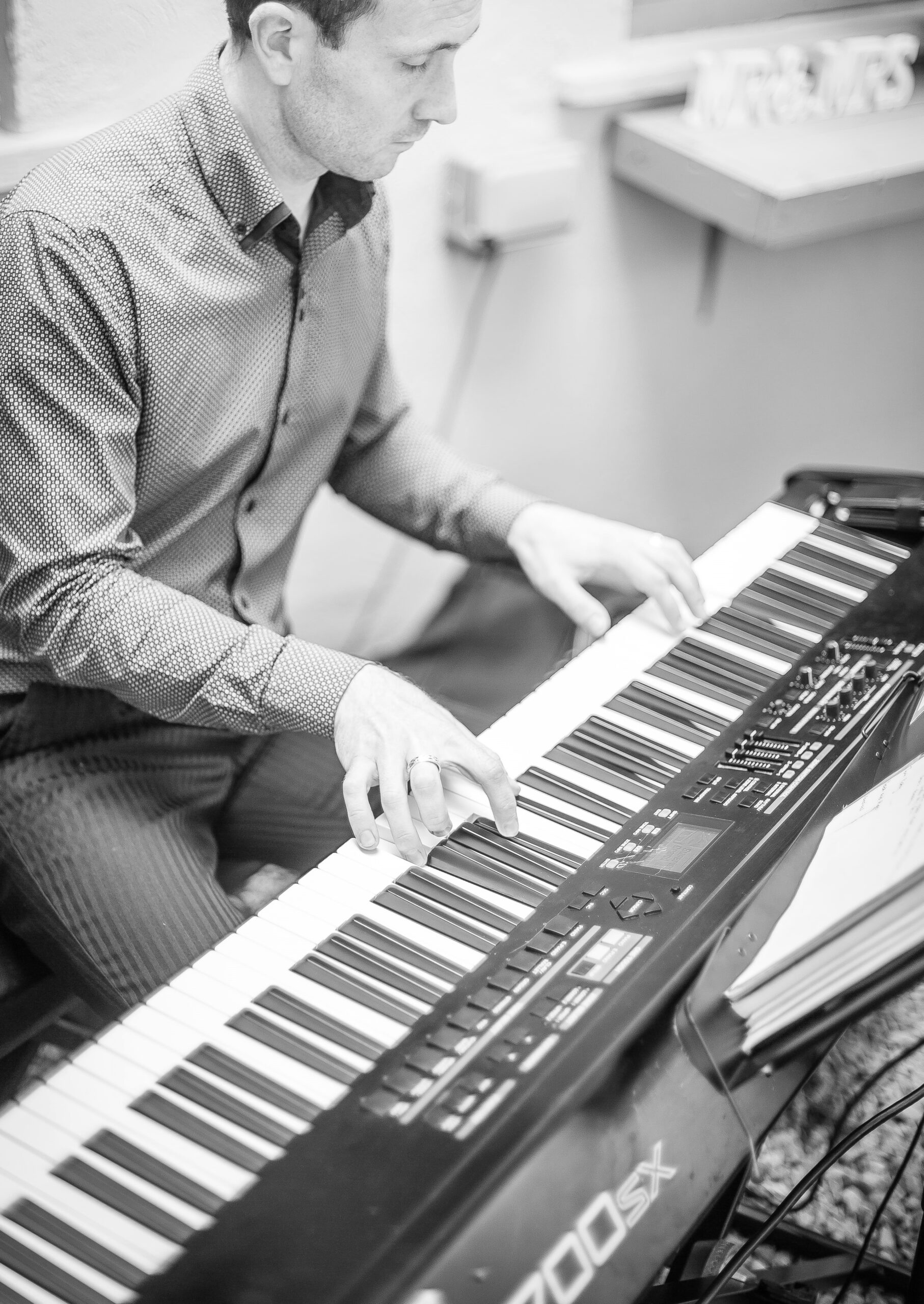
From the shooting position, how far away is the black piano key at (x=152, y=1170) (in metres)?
0.79

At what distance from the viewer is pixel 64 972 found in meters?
1.19

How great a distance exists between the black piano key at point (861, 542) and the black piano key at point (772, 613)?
0.17m

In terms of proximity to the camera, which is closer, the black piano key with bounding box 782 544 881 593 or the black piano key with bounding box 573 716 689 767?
the black piano key with bounding box 573 716 689 767

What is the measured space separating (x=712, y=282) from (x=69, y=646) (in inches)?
61.3

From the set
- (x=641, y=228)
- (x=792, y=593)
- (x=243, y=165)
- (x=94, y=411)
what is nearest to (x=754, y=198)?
(x=641, y=228)

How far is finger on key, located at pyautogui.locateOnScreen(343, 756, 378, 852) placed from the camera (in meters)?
1.04

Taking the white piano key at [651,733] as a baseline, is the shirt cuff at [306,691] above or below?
above

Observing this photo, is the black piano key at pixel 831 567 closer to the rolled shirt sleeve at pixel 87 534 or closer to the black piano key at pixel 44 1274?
the rolled shirt sleeve at pixel 87 534

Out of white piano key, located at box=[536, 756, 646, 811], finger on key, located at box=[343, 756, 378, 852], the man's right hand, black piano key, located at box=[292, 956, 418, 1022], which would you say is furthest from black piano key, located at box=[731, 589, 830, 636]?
black piano key, located at box=[292, 956, 418, 1022]

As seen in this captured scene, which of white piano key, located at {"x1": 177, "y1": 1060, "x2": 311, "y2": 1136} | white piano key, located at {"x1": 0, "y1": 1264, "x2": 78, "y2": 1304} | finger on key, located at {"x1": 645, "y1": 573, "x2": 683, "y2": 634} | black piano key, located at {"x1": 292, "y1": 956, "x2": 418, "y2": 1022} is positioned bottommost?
white piano key, located at {"x1": 0, "y1": 1264, "x2": 78, "y2": 1304}

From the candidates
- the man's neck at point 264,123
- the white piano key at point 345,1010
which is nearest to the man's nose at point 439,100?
the man's neck at point 264,123

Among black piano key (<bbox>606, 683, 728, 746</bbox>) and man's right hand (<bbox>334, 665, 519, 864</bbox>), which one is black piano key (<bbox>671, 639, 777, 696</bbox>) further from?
man's right hand (<bbox>334, 665, 519, 864</bbox>)

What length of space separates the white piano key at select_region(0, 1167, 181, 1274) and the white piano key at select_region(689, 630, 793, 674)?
0.82 m

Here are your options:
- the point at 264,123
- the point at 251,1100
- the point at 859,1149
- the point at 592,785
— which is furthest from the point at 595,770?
the point at 859,1149
